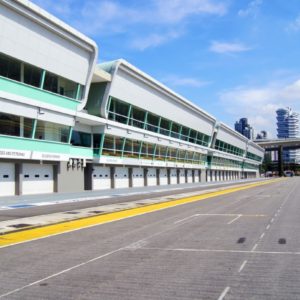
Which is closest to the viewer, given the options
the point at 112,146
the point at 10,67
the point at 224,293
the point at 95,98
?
the point at 224,293

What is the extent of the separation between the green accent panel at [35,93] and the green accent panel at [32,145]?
10.3 feet

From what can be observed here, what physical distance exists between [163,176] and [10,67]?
3685cm

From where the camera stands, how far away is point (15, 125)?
3256cm

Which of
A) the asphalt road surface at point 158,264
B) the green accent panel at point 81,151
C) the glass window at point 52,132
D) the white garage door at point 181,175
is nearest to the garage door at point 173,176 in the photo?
the white garage door at point 181,175

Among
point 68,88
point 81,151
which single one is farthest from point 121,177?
point 68,88

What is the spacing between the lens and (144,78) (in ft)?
170

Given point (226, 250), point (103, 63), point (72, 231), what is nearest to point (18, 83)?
point (103, 63)

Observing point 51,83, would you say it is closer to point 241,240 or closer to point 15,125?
point 15,125

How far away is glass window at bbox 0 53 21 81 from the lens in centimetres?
3127

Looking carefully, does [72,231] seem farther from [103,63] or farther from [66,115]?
[103,63]

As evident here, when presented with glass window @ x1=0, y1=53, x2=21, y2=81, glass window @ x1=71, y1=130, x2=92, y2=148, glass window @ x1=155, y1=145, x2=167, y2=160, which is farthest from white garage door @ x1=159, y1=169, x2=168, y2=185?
glass window @ x1=0, y1=53, x2=21, y2=81

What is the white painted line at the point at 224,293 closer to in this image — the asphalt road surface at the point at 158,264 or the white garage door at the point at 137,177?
Answer: the asphalt road surface at the point at 158,264

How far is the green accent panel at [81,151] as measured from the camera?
40.2 m

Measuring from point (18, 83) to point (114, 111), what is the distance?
654 inches
